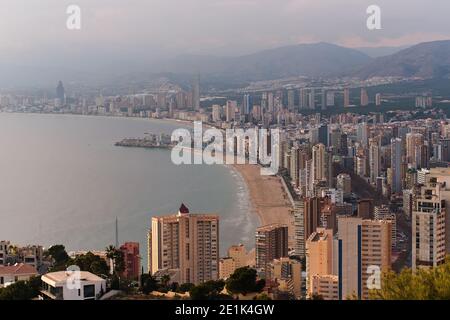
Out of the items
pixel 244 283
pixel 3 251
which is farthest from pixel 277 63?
pixel 244 283

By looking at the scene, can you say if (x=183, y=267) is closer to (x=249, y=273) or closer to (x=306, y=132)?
(x=249, y=273)

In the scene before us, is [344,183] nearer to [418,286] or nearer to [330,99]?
[330,99]

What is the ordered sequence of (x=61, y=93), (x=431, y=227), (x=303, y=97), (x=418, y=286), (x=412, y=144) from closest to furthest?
(x=418, y=286) < (x=431, y=227) < (x=61, y=93) < (x=303, y=97) < (x=412, y=144)

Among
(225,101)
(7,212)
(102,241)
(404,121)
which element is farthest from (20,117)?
(404,121)

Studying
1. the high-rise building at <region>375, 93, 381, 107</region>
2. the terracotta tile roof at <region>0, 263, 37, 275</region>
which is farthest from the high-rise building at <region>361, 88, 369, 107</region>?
the terracotta tile roof at <region>0, 263, 37, 275</region>

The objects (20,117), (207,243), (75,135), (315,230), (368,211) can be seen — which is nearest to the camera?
(207,243)

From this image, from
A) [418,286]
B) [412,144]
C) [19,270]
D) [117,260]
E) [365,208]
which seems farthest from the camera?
[412,144]

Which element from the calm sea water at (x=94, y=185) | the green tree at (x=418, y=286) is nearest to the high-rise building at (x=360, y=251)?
the calm sea water at (x=94, y=185)
